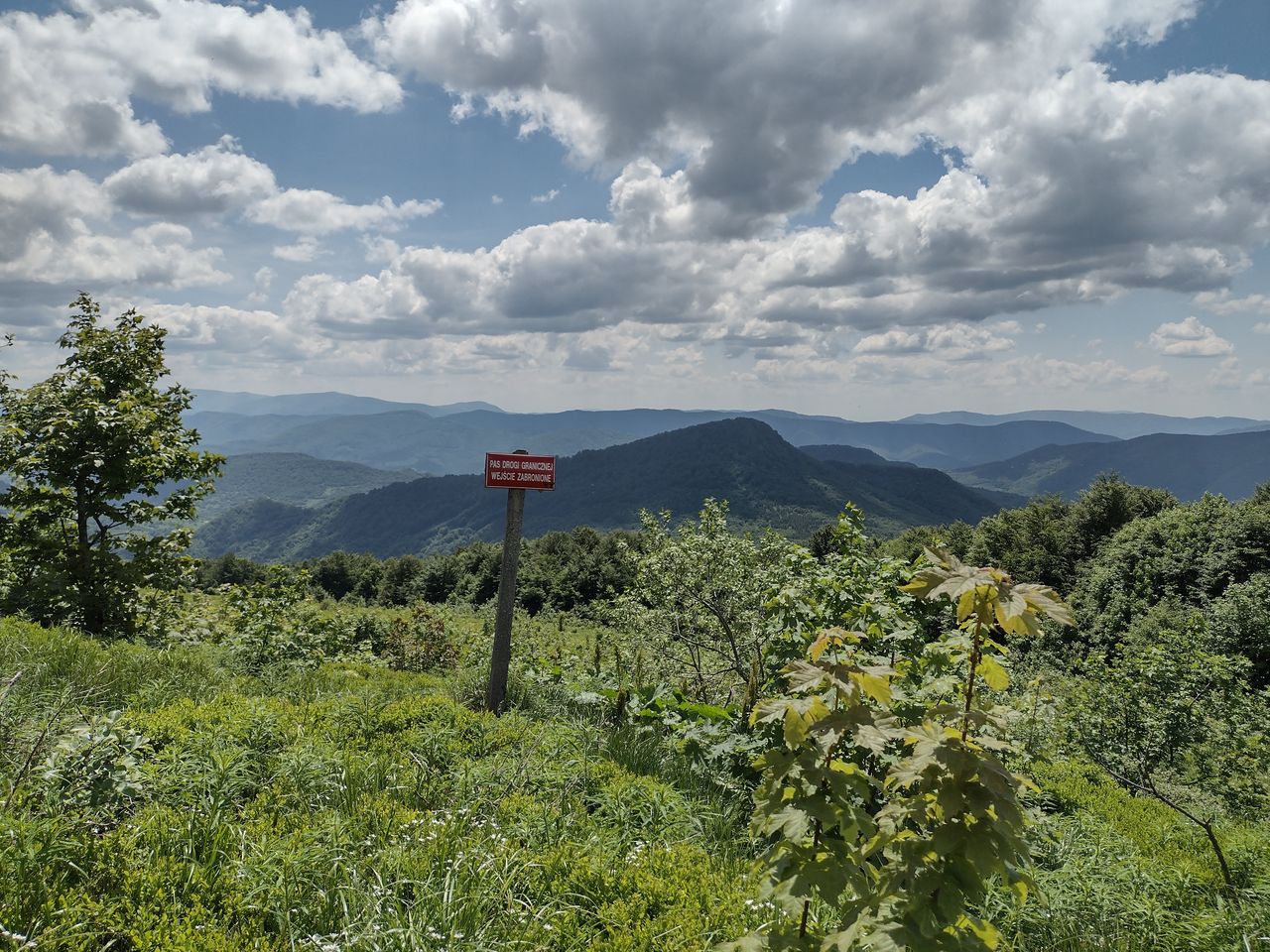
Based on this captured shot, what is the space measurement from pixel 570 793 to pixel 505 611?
10.1ft

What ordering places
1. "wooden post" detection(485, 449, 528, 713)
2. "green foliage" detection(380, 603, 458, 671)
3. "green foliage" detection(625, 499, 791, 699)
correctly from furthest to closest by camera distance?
1. "green foliage" detection(625, 499, 791, 699)
2. "green foliage" detection(380, 603, 458, 671)
3. "wooden post" detection(485, 449, 528, 713)

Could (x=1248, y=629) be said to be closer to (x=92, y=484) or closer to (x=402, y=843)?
(x=402, y=843)

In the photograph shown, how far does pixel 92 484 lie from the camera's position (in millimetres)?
9773

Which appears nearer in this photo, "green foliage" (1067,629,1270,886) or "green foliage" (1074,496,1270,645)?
"green foliage" (1067,629,1270,886)

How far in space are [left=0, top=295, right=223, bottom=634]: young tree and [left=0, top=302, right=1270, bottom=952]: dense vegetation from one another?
0.25 feet

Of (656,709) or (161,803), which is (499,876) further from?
(656,709)

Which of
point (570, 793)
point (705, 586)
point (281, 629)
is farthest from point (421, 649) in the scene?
point (570, 793)

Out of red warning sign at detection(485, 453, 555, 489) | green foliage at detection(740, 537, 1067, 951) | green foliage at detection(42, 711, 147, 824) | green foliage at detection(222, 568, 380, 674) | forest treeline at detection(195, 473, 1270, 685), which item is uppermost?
red warning sign at detection(485, 453, 555, 489)

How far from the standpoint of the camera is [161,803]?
3.95m

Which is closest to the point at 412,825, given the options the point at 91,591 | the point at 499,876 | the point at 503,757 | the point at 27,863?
the point at 499,876

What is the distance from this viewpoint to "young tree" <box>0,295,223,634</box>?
30.0 ft

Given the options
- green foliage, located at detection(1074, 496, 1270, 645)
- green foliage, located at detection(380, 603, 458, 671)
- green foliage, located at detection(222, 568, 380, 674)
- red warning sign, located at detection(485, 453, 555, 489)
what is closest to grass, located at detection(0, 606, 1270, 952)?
red warning sign, located at detection(485, 453, 555, 489)

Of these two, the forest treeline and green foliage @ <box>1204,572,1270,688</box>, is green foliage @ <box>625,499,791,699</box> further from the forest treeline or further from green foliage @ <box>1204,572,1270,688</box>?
green foliage @ <box>1204,572,1270,688</box>

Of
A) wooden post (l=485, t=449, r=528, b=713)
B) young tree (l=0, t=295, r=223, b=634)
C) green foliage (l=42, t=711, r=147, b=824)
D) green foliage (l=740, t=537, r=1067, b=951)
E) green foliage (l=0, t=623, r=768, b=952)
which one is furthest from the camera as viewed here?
young tree (l=0, t=295, r=223, b=634)
